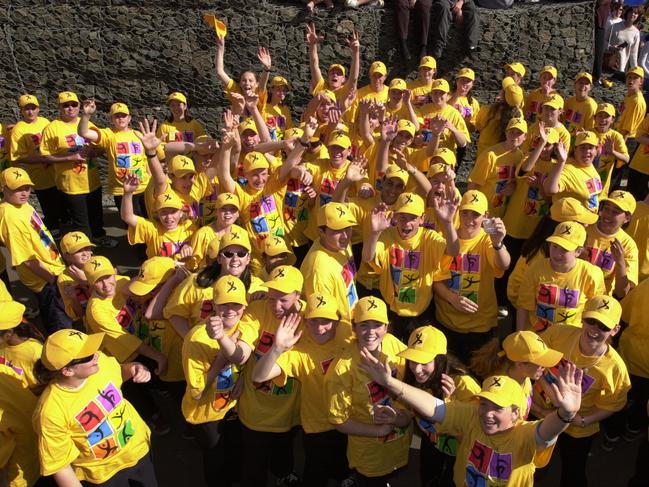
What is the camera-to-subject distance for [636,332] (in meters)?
4.51

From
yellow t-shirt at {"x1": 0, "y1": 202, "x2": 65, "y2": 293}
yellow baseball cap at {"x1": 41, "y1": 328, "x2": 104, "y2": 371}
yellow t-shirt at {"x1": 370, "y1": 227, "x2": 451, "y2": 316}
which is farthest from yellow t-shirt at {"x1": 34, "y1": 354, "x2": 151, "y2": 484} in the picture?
yellow t-shirt at {"x1": 0, "y1": 202, "x2": 65, "y2": 293}

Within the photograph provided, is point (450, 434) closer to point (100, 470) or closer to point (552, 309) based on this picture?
point (552, 309)

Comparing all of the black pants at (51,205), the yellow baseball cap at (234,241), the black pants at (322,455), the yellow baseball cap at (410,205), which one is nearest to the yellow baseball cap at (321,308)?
the black pants at (322,455)

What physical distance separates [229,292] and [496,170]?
149 inches

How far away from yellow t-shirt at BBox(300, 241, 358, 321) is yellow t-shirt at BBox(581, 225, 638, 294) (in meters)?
2.15

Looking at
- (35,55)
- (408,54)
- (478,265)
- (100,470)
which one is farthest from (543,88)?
(35,55)

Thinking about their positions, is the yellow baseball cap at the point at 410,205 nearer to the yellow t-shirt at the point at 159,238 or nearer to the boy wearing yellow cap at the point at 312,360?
the boy wearing yellow cap at the point at 312,360

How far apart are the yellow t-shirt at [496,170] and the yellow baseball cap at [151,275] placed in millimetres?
3565

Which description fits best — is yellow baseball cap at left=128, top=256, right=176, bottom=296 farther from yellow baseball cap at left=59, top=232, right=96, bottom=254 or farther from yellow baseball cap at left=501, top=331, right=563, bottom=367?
yellow baseball cap at left=501, top=331, right=563, bottom=367

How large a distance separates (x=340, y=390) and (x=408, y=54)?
326 inches

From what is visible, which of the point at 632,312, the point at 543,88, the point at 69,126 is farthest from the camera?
the point at 543,88

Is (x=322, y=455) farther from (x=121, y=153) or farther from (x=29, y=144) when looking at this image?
(x=29, y=144)

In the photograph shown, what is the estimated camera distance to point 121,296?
15.4 ft

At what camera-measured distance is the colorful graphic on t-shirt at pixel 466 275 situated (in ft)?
16.3
